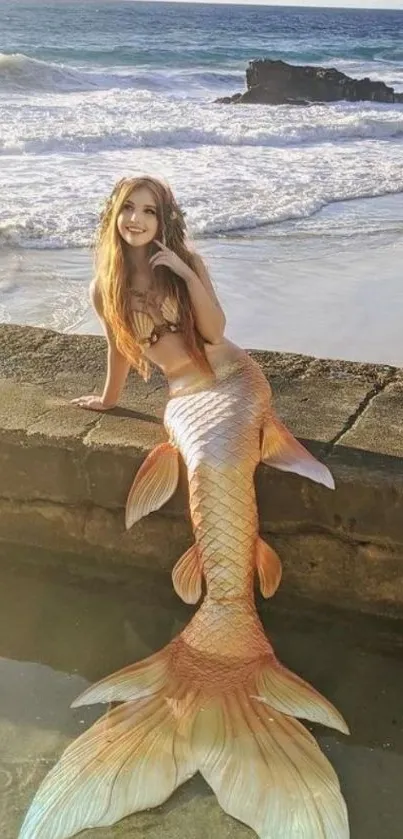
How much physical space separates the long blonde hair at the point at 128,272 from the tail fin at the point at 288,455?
1.12ft

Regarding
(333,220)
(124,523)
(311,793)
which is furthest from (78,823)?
(333,220)

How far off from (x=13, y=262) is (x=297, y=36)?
5344cm

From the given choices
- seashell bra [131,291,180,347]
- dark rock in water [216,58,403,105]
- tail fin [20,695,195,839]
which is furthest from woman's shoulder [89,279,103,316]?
dark rock in water [216,58,403,105]

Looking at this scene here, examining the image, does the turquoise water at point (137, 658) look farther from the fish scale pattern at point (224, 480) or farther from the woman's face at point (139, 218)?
the woman's face at point (139, 218)

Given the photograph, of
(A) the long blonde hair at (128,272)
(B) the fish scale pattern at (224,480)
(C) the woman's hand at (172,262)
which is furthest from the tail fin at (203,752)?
(C) the woman's hand at (172,262)

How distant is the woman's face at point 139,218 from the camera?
3307 mm

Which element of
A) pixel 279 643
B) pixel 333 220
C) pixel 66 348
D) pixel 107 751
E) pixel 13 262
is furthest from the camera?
pixel 333 220

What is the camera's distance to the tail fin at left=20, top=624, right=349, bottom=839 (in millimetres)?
2289

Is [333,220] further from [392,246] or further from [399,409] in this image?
[399,409]

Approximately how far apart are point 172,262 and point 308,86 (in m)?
28.4

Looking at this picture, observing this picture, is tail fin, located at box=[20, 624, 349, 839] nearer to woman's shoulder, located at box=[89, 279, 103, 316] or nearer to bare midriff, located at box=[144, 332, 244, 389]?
bare midriff, located at box=[144, 332, 244, 389]

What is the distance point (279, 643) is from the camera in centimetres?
307

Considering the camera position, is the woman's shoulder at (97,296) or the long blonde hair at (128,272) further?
the woman's shoulder at (97,296)

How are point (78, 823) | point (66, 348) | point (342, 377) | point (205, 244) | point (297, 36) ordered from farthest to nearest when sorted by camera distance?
point (297, 36) < point (205, 244) < point (66, 348) < point (342, 377) < point (78, 823)
